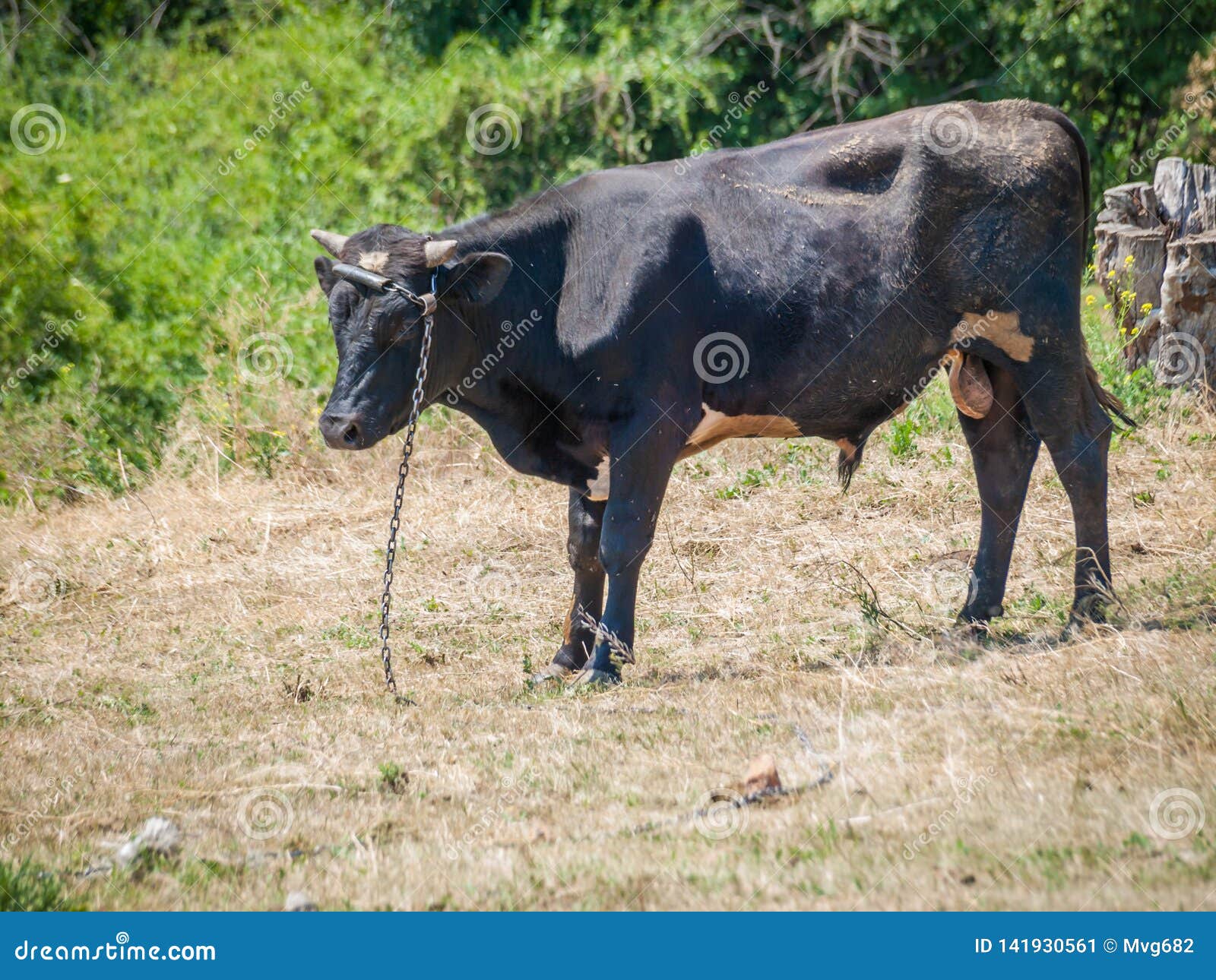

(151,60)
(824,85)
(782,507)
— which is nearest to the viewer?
(782,507)

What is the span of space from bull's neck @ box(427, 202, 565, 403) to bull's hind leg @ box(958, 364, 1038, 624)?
2.41 m

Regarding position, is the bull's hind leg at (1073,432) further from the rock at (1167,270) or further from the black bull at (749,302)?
the rock at (1167,270)

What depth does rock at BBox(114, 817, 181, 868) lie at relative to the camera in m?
4.88

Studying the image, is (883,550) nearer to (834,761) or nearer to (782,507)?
(782,507)

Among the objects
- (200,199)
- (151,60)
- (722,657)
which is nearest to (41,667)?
(722,657)

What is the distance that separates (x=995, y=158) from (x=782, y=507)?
131 inches

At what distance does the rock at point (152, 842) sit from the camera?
16.0 feet

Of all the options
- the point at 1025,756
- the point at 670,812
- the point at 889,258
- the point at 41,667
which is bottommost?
the point at 41,667

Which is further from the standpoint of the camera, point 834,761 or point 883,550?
point 883,550

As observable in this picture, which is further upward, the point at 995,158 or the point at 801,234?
the point at 995,158

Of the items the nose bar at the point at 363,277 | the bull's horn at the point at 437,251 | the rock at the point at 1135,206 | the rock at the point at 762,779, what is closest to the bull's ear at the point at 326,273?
the nose bar at the point at 363,277

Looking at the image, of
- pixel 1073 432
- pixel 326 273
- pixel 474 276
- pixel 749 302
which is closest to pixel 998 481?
pixel 1073 432

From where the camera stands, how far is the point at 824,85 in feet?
50.1

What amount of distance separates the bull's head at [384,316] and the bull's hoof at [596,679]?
1549 mm
